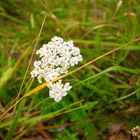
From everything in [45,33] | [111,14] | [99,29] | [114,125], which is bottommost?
[114,125]

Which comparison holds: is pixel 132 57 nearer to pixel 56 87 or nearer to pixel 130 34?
pixel 130 34

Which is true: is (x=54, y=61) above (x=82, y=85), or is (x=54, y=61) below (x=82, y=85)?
below

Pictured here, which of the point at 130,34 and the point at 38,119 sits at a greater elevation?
the point at 130,34

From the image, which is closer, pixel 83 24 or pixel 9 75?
pixel 9 75

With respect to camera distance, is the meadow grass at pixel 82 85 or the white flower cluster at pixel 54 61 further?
the meadow grass at pixel 82 85

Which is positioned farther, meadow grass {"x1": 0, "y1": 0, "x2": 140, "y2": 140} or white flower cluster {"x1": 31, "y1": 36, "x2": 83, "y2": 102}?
meadow grass {"x1": 0, "y1": 0, "x2": 140, "y2": 140}

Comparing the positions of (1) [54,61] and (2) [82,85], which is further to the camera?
(2) [82,85]


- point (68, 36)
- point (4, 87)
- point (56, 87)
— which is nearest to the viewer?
point (56, 87)

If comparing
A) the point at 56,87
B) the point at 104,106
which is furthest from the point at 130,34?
the point at 56,87
